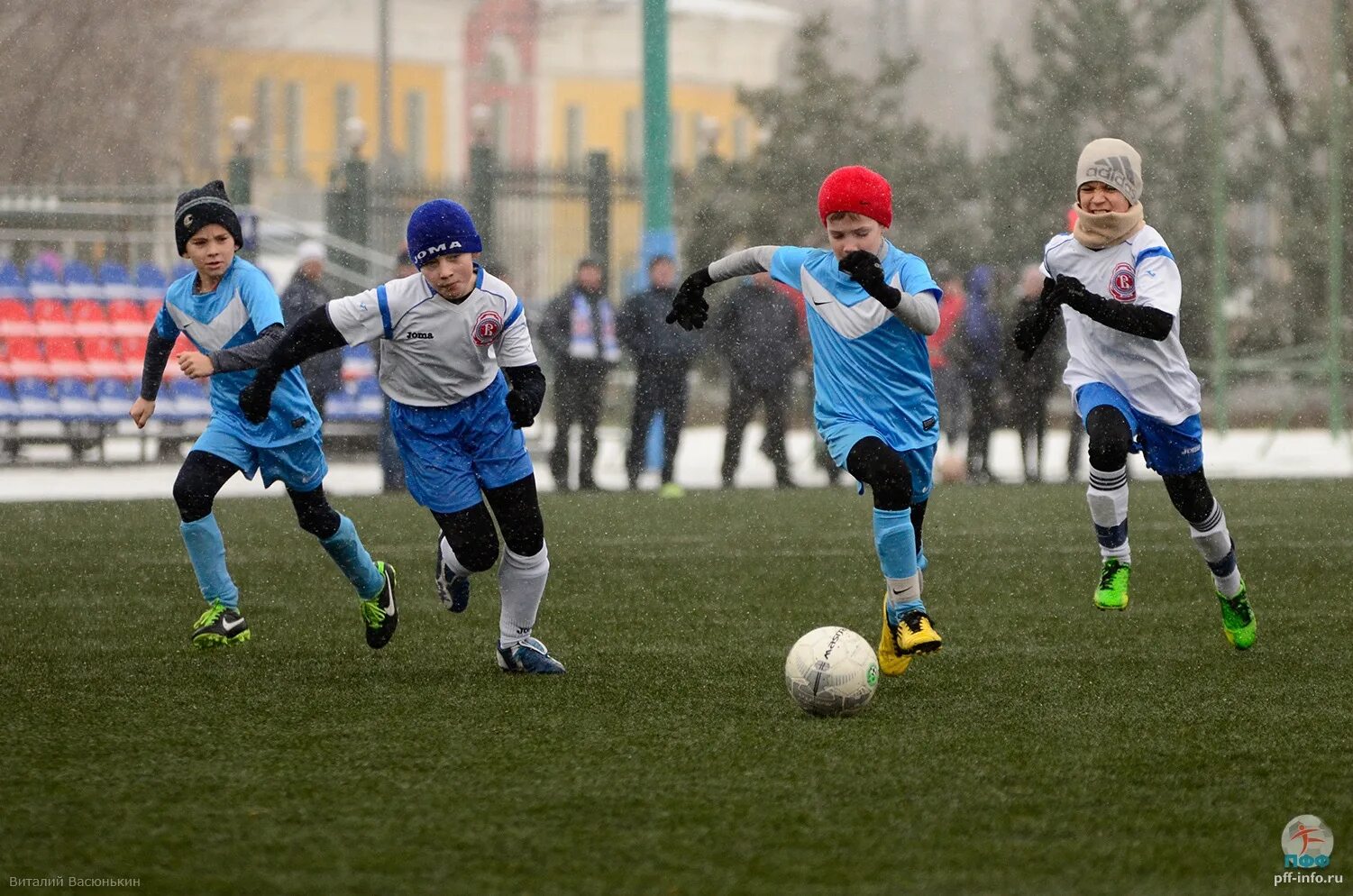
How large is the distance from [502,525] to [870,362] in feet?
4.73

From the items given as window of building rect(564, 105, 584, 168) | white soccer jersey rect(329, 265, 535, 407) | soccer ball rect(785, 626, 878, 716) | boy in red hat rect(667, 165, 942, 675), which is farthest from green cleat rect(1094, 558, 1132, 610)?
window of building rect(564, 105, 584, 168)

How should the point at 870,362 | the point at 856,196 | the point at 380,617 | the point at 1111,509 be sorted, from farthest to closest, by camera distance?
the point at 380,617 → the point at 1111,509 → the point at 870,362 → the point at 856,196

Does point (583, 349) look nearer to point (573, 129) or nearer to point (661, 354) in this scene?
point (661, 354)

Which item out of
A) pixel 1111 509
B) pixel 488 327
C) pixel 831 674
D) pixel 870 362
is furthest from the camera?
pixel 1111 509

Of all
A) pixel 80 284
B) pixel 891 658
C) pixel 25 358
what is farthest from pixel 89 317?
pixel 891 658

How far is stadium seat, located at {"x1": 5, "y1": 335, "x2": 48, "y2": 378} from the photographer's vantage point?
18.8 m

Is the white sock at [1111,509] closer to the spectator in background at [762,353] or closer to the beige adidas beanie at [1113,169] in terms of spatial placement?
the beige adidas beanie at [1113,169]

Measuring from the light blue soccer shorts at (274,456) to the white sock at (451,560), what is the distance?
2.20 ft

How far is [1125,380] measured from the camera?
291 inches

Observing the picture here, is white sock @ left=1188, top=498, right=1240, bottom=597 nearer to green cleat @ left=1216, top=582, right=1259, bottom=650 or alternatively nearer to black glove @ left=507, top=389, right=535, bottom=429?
green cleat @ left=1216, top=582, right=1259, bottom=650

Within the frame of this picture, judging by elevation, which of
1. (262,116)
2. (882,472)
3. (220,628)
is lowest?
(220,628)

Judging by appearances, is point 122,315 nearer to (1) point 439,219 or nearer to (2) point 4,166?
(2) point 4,166

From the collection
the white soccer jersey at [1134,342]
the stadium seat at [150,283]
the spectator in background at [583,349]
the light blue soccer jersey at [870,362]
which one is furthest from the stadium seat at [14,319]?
the white soccer jersey at [1134,342]

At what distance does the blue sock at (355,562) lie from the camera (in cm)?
759
